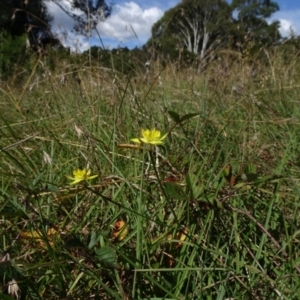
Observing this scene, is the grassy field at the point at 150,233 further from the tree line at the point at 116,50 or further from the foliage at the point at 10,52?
the foliage at the point at 10,52

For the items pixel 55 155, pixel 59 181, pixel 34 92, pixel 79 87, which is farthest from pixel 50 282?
pixel 34 92

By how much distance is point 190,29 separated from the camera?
9719 mm

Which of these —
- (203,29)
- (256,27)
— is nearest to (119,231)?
(256,27)

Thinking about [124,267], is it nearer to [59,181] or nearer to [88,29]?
[59,181]

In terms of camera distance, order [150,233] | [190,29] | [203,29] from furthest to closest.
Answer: [203,29] → [190,29] → [150,233]

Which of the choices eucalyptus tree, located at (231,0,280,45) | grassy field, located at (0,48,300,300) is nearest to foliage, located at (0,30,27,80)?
eucalyptus tree, located at (231,0,280,45)

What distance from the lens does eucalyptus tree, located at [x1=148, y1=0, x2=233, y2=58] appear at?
77.0 inches

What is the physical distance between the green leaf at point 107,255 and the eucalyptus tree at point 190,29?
89 centimetres

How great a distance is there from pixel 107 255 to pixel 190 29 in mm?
9680

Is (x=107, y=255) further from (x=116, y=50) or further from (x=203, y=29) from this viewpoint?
(x=203, y=29)

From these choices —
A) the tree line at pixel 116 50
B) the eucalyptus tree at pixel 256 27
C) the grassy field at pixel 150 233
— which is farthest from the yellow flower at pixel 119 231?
the eucalyptus tree at pixel 256 27

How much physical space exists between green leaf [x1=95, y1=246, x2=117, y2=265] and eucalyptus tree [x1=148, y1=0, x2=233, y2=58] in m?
0.89

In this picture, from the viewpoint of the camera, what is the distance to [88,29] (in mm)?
1133

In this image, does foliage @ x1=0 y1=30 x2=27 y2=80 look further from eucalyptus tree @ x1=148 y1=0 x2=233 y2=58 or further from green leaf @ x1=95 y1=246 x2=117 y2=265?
green leaf @ x1=95 y1=246 x2=117 y2=265
